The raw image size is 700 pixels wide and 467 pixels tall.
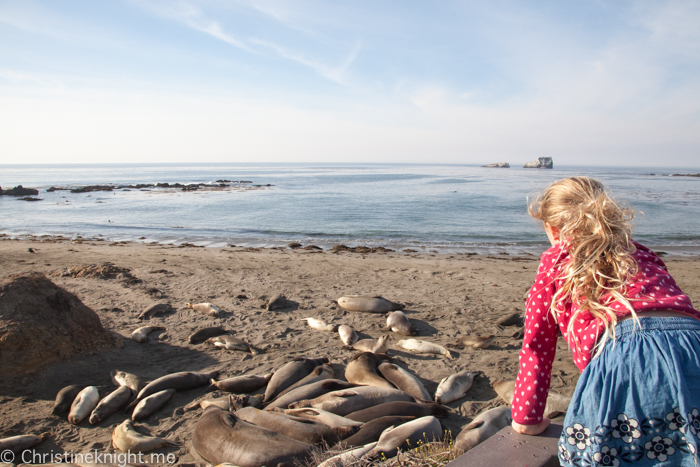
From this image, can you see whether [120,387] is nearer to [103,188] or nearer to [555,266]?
[555,266]

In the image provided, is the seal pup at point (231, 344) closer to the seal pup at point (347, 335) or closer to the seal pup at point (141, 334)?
the seal pup at point (141, 334)

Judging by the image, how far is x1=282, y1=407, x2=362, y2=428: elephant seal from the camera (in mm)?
3449

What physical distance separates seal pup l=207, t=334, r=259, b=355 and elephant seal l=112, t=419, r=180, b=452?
6.78 feet

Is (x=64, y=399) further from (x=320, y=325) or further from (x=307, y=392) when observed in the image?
(x=320, y=325)

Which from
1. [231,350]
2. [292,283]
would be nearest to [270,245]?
[292,283]

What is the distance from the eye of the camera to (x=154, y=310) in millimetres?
7215

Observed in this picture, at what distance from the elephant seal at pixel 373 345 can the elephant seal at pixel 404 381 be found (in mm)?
810

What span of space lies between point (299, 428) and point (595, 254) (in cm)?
262

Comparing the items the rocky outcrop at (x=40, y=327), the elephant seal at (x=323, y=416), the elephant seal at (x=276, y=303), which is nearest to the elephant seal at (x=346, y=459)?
the elephant seal at (x=323, y=416)

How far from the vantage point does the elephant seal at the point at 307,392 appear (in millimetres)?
3996

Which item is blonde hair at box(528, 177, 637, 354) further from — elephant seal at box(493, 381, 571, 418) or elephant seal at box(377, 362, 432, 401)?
elephant seal at box(377, 362, 432, 401)

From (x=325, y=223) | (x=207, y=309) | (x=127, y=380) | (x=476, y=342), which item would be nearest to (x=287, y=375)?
(x=127, y=380)

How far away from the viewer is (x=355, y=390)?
4012 mm

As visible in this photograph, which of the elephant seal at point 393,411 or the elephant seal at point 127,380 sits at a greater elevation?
the elephant seal at point 393,411
